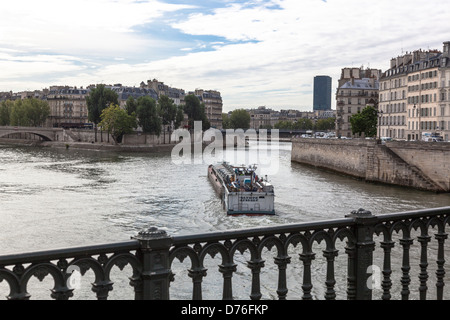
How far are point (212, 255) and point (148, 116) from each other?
2945 inches

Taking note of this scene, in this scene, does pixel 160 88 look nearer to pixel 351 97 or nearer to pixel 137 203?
pixel 351 97

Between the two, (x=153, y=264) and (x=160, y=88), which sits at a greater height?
(x=160, y=88)

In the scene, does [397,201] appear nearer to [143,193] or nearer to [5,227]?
[143,193]

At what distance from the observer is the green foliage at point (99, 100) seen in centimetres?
8062

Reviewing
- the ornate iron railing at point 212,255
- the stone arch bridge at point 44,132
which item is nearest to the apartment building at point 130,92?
the stone arch bridge at point 44,132

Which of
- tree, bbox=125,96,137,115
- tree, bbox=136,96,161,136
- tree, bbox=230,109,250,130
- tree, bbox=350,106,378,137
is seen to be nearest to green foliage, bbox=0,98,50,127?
tree, bbox=125,96,137,115

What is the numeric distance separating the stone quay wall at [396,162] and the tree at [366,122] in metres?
16.6

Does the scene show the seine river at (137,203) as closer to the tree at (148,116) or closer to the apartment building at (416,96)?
the apartment building at (416,96)

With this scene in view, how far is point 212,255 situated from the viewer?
3643 mm

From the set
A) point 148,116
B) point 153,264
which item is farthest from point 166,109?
point 153,264
